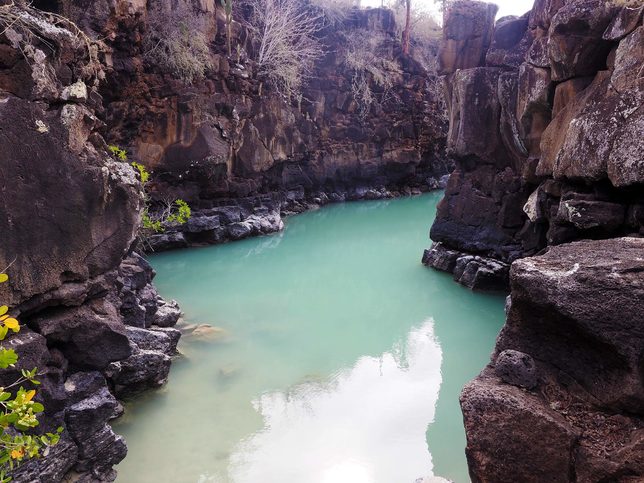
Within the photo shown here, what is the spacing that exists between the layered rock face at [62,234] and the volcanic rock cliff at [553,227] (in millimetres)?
2868

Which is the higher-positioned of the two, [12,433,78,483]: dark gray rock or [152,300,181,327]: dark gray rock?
[12,433,78,483]: dark gray rock

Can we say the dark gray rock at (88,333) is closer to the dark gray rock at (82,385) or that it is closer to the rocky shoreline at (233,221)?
the dark gray rock at (82,385)

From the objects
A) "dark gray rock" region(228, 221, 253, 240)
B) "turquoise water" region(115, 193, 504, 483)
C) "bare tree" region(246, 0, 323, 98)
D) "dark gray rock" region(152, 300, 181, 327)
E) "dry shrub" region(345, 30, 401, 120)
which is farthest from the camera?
"dry shrub" region(345, 30, 401, 120)

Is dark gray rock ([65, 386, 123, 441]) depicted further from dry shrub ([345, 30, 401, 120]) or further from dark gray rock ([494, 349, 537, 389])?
dry shrub ([345, 30, 401, 120])

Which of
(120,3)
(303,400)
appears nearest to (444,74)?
(120,3)

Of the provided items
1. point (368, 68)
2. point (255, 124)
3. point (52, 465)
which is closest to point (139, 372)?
point (52, 465)

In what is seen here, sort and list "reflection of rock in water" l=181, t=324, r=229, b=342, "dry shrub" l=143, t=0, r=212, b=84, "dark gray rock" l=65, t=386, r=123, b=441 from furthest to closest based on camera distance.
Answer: "dry shrub" l=143, t=0, r=212, b=84
"reflection of rock in water" l=181, t=324, r=229, b=342
"dark gray rock" l=65, t=386, r=123, b=441

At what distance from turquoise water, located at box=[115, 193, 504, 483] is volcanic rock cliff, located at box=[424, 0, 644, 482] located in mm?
1705

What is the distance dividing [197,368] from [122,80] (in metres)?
8.33

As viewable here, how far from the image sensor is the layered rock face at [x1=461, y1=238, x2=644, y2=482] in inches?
95.9

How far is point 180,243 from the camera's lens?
13.1 m

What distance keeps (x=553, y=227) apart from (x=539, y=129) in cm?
230

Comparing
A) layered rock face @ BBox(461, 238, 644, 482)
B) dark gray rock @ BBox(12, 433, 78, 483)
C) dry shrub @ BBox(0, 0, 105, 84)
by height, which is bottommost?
dark gray rock @ BBox(12, 433, 78, 483)

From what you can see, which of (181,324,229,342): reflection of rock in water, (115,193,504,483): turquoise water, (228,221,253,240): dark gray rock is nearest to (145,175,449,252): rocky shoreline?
(228,221,253,240): dark gray rock
